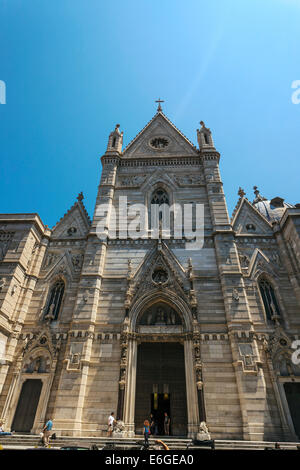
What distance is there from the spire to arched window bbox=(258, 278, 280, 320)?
17.3m

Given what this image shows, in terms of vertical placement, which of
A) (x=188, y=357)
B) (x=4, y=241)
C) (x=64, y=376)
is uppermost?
(x=4, y=241)

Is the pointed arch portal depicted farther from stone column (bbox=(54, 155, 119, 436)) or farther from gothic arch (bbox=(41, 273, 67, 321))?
gothic arch (bbox=(41, 273, 67, 321))

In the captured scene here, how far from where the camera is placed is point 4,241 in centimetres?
1895

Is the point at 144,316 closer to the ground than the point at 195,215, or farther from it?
closer to the ground

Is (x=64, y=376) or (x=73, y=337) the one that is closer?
(x=64, y=376)

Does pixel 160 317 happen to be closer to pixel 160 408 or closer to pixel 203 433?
pixel 160 408

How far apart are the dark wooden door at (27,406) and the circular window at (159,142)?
2216cm

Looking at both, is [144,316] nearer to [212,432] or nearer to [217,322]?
[217,322]

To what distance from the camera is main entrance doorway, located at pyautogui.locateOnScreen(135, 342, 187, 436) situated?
15.0 m

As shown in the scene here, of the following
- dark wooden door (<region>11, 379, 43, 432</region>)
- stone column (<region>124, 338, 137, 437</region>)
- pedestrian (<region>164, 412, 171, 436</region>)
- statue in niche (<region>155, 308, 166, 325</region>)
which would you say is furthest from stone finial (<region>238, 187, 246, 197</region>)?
dark wooden door (<region>11, 379, 43, 432</region>)

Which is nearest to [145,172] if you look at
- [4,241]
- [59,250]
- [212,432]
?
[59,250]

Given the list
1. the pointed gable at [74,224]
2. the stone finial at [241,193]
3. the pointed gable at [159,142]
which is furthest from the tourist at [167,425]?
the pointed gable at [159,142]
